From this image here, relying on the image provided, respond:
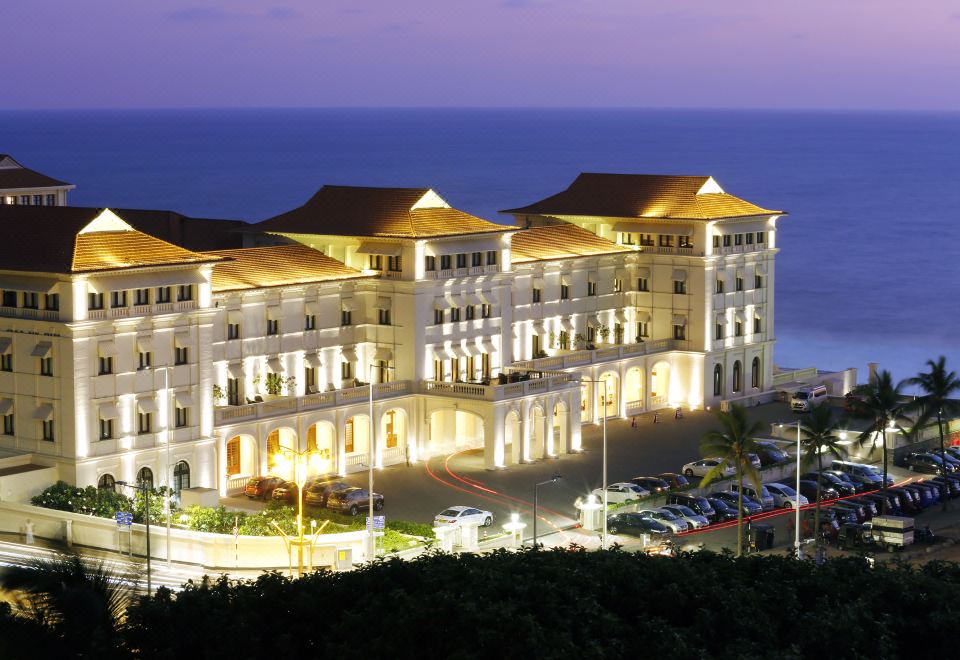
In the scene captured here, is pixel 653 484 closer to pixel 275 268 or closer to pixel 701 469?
pixel 701 469

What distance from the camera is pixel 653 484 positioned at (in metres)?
82.6

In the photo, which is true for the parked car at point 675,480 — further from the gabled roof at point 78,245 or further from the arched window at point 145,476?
the arched window at point 145,476

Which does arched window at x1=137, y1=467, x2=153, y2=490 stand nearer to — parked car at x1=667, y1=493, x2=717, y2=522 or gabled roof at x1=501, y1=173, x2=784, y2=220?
parked car at x1=667, y1=493, x2=717, y2=522

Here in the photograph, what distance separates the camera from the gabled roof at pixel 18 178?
110 metres

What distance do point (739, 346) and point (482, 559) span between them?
5651cm

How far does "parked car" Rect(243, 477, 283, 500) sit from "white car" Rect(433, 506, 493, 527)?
747cm

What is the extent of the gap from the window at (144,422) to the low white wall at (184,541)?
7080 mm

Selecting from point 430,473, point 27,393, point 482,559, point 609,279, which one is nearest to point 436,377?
point 430,473

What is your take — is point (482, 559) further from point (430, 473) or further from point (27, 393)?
point (430, 473)

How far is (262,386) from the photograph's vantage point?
84188 mm

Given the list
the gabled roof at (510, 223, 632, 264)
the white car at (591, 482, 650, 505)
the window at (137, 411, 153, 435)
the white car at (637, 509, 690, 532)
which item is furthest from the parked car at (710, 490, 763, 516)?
the window at (137, 411, 153, 435)

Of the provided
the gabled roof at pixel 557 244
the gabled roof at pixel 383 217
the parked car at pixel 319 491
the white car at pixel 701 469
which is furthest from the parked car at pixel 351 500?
the gabled roof at pixel 557 244

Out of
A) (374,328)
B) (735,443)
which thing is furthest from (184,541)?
(374,328)

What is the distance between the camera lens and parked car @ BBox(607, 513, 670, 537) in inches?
2977
